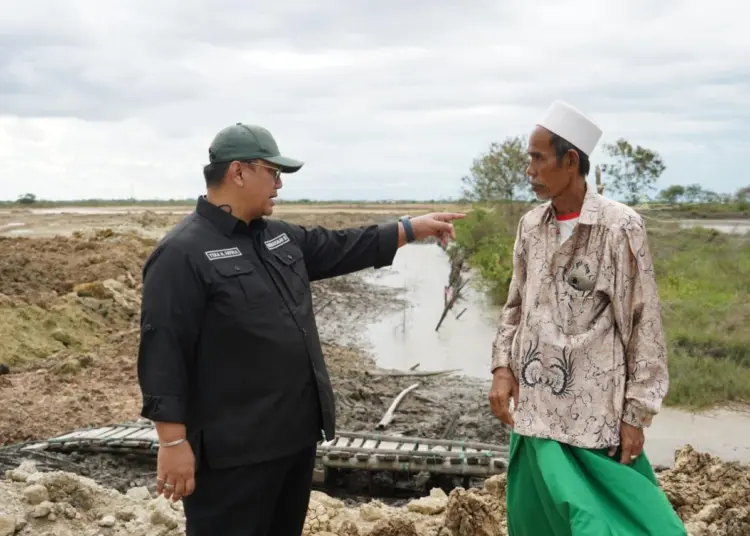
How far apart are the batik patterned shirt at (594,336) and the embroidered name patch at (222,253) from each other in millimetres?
1019

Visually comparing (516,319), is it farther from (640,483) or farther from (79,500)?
(79,500)

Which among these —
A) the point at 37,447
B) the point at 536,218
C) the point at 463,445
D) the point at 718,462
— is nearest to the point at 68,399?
the point at 37,447

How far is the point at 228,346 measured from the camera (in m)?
2.61

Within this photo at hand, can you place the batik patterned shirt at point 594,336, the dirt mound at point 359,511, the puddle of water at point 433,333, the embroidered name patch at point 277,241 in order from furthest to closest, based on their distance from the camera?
the puddle of water at point 433,333 → the dirt mound at point 359,511 → the embroidered name patch at point 277,241 → the batik patterned shirt at point 594,336

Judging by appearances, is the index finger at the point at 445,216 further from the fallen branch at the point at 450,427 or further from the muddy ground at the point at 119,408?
the fallen branch at the point at 450,427

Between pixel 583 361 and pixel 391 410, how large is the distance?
5.99 metres

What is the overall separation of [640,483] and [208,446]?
139 centimetres

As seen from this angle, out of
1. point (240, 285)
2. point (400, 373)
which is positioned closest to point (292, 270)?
→ point (240, 285)

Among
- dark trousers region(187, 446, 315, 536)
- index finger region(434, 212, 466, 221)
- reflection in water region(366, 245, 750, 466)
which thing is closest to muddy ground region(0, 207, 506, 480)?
reflection in water region(366, 245, 750, 466)

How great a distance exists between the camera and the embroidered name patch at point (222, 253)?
103 inches

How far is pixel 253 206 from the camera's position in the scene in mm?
2758

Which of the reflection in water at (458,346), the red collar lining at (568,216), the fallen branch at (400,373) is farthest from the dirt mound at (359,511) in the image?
the fallen branch at (400,373)

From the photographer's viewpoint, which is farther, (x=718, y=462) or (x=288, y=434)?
(x=718, y=462)

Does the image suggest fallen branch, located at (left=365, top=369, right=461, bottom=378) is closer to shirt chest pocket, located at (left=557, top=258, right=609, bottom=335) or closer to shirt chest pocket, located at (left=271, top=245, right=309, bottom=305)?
shirt chest pocket, located at (left=271, top=245, right=309, bottom=305)
